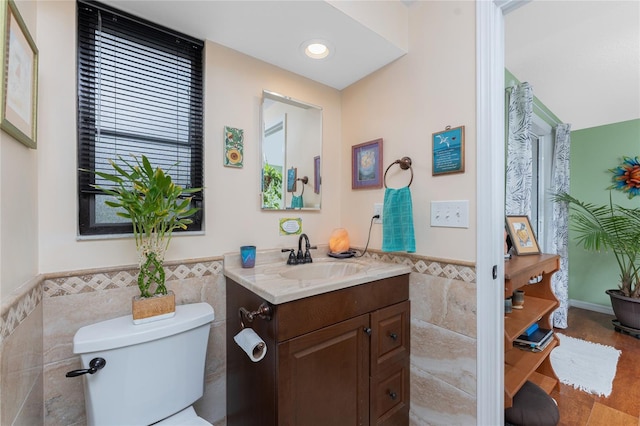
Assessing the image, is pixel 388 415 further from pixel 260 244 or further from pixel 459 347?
pixel 260 244

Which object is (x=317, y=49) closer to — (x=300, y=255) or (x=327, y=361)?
(x=300, y=255)

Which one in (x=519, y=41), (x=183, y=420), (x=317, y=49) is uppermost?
(x=519, y=41)

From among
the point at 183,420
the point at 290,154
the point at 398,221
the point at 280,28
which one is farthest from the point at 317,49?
the point at 183,420

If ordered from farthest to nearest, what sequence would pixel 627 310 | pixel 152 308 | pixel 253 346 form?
1. pixel 627 310
2. pixel 152 308
3. pixel 253 346

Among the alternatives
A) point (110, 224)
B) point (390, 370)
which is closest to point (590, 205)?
point (390, 370)

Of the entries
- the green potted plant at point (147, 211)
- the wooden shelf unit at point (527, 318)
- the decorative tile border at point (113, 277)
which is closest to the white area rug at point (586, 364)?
the wooden shelf unit at point (527, 318)

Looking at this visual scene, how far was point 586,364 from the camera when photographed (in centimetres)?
202

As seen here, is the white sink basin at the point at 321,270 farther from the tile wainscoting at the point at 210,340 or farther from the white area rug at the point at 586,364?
the white area rug at the point at 586,364

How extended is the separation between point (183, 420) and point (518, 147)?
2753 millimetres

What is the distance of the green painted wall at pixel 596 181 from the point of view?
9.48 feet

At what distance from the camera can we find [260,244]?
60.1 inches

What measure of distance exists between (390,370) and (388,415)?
0.72 ft

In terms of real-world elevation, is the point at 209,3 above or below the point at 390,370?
above

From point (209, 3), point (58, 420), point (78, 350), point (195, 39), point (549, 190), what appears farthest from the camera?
point (549, 190)
